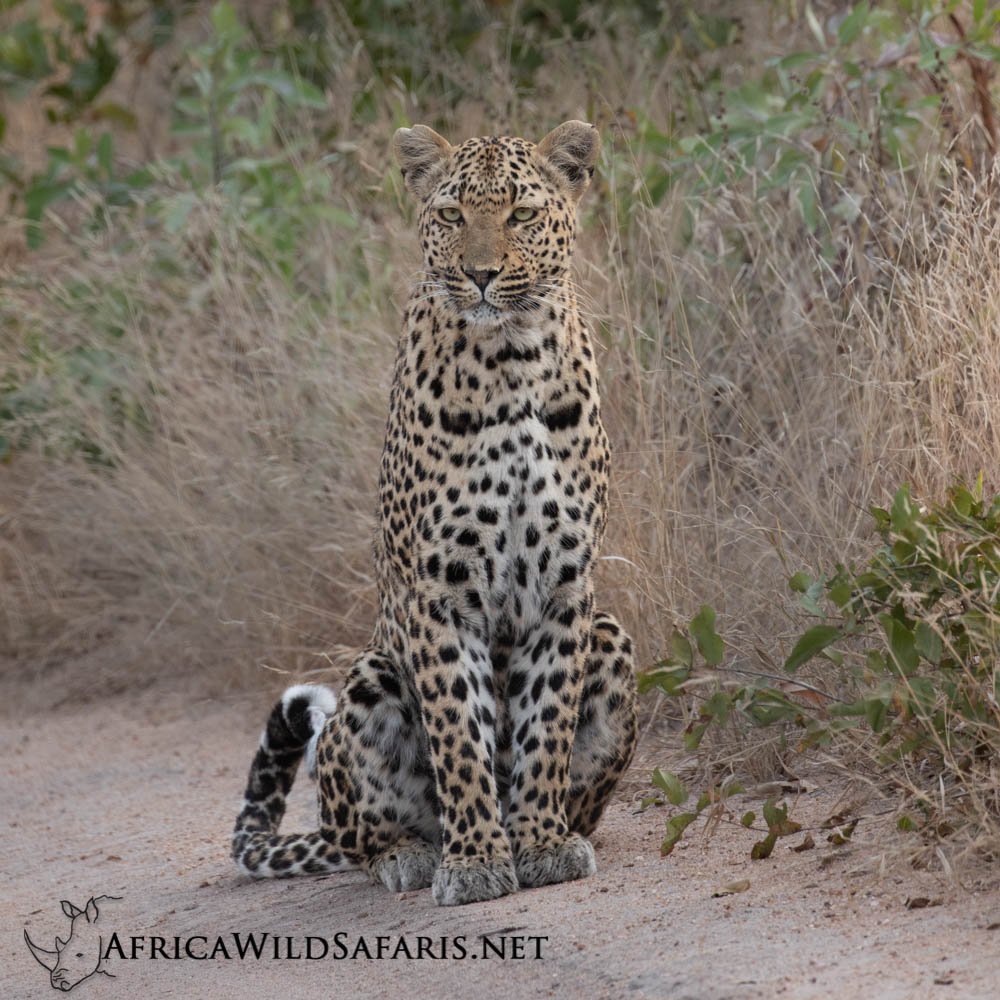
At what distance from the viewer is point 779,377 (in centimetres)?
624

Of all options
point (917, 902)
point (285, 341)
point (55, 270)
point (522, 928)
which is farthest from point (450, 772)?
point (55, 270)

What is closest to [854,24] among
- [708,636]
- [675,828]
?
[708,636]

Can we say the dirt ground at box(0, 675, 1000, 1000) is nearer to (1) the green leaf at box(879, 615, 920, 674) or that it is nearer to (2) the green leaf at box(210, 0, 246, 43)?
(1) the green leaf at box(879, 615, 920, 674)

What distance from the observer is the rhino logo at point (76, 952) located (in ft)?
14.9

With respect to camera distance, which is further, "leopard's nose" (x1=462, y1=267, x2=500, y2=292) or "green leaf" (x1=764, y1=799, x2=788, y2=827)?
"leopard's nose" (x1=462, y1=267, x2=500, y2=292)

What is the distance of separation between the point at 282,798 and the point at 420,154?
6.15ft

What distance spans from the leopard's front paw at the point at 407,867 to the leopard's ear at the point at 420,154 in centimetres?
178

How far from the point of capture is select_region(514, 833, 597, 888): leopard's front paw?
4500mm

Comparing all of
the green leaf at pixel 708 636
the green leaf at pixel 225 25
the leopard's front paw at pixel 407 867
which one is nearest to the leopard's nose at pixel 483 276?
the green leaf at pixel 708 636

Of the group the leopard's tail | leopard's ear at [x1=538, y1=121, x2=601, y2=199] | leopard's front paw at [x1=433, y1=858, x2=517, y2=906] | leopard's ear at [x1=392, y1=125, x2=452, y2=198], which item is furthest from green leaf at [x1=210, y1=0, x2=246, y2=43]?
leopard's front paw at [x1=433, y1=858, x2=517, y2=906]

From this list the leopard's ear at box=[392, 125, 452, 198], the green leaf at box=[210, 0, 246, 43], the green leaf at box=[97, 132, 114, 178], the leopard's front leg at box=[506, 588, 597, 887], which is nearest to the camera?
the leopard's front leg at box=[506, 588, 597, 887]

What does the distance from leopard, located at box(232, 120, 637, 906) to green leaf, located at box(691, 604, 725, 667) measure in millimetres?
294

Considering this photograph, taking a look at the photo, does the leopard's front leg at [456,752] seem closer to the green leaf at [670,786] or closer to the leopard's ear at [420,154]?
the green leaf at [670,786]

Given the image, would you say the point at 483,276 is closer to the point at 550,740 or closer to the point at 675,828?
the point at 550,740
